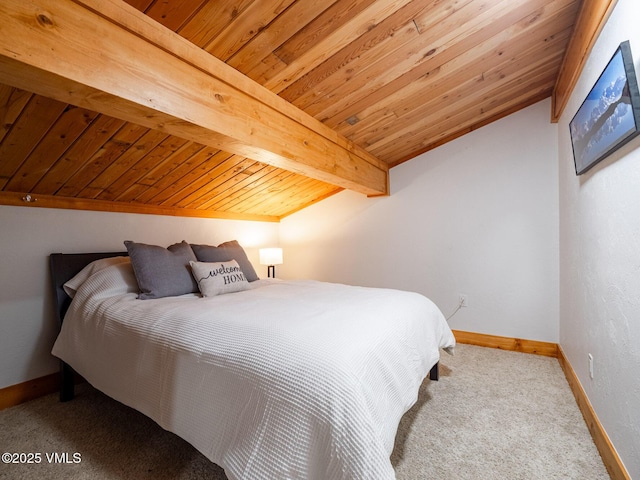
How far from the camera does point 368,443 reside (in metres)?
0.88

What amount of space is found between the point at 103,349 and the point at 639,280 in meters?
2.52

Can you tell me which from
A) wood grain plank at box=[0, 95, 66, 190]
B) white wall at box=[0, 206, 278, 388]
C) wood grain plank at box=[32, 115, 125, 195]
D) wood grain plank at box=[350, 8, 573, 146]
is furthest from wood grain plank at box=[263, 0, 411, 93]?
white wall at box=[0, 206, 278, 388]

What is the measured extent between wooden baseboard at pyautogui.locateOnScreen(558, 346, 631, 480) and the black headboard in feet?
10.5

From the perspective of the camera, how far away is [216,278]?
2.23 m

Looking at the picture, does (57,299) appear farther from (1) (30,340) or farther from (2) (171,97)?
(2) (171,97)

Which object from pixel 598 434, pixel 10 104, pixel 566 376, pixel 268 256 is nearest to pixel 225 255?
pixel 268 256

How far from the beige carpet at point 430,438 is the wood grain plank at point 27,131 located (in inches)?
61.8

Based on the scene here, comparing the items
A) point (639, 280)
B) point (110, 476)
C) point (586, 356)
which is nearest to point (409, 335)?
point (639, 280)

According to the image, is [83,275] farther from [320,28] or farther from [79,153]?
[320,28]

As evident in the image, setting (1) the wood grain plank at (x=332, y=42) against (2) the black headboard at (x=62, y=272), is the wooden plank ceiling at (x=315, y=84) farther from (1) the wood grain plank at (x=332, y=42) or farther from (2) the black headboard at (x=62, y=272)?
(2) the black headboard at (x=62, y=272)

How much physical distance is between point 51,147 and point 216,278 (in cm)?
127

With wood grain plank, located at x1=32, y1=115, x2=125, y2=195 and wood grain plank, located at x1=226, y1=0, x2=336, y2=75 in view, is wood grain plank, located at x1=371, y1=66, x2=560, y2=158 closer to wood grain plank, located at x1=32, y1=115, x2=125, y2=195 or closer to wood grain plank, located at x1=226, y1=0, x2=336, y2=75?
wood grain plank, located at x1=226, y1=0, x2=336, y2=75

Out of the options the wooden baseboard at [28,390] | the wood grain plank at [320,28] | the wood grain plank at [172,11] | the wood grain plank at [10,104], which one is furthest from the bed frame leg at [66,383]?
the wood grain plank at [320,28]

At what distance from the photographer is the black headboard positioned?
2061 mm
